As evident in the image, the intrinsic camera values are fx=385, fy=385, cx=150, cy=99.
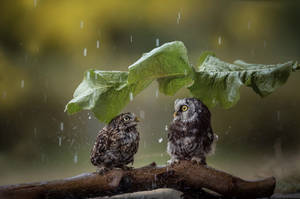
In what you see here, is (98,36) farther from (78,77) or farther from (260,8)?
(260,8)

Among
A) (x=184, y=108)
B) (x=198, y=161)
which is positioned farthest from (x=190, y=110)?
(x=198, y=161)

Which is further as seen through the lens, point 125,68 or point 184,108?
point 125,68

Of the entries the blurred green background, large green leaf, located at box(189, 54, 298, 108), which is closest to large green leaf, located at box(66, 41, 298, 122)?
large green leaf, located at box(189, 54, 298, 108)

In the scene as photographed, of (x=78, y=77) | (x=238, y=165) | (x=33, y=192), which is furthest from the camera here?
(x=78, y=77)

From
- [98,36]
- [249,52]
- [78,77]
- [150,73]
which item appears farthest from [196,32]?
[150,73]

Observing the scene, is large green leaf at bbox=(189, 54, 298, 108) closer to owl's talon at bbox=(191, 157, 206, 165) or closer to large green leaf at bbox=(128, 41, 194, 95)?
large green leaf at bbox=(128, 41, 194, 95)

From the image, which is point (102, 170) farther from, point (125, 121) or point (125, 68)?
point (125, 68)
